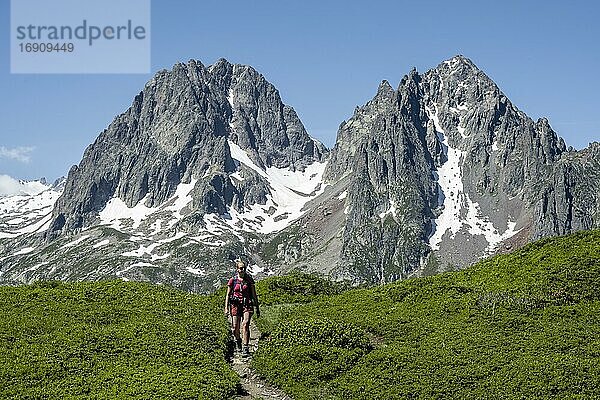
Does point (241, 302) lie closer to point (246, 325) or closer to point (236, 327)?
point (246, 325)

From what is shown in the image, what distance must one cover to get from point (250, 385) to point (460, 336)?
8.55 m

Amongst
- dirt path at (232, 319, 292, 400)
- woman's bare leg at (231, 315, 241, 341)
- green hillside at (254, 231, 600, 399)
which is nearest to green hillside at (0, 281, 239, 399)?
woman's bare leg at (231, 315, 241, 341)

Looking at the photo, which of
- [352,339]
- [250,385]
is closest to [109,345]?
[250,385]

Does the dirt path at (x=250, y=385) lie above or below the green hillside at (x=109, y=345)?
below

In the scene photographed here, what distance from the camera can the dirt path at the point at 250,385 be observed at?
2161 centimetres

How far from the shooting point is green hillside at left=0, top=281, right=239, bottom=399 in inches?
778

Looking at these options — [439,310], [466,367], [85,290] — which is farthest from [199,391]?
[85,290]

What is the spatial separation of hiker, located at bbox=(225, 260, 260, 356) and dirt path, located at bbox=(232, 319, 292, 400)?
818mm

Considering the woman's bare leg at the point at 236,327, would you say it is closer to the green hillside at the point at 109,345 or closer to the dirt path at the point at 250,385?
the green hillside at the point at 109,345

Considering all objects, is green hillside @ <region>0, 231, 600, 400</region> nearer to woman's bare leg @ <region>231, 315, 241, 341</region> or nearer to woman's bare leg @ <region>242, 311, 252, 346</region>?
woman's bare leg @ <region>231, 315, 241, 341</region>

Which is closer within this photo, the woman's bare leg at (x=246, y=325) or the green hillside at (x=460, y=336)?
the green hillside at (x=460, y=336)

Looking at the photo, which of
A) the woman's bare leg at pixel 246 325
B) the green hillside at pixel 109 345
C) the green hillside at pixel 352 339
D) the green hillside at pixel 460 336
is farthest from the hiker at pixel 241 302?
the green hillside at pixel 460 336

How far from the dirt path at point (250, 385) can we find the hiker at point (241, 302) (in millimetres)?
818

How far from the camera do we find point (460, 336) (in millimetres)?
24297
